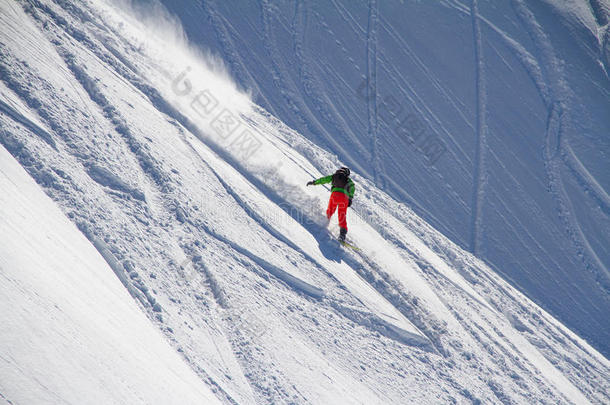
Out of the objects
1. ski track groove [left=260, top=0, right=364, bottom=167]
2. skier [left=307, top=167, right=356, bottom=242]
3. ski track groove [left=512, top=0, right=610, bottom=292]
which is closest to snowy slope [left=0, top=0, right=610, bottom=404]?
skier [left=307, top=167, right=356, bottom=242]

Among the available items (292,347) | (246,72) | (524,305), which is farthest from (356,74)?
(292,347)

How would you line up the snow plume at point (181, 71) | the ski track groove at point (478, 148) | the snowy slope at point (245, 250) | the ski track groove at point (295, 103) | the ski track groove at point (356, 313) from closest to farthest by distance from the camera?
the snowy slope at point (245, 250), the ski track groove at point (356, 313), the snow plume at point (181, 71), the ski track groove at point (478, 148), the ski track groove at point (295, 103)

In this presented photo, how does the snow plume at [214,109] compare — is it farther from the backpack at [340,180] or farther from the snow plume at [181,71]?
the backpack at [340,180]

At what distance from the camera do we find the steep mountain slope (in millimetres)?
9438

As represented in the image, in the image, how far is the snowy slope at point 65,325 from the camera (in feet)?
9.60

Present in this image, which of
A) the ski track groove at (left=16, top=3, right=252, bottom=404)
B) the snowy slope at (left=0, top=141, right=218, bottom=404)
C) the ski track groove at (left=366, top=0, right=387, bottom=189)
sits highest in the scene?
the ski track groove at (left=366, top=0, right=387, bottom=189)

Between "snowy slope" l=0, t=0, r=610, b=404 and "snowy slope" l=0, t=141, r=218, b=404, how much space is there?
0.68 feet

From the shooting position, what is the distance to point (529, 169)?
10531 millimetres

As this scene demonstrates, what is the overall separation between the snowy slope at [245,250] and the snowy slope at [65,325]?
0.21 meters

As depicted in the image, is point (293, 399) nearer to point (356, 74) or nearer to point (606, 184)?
point (356, 74)

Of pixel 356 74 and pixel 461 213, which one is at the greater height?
pixel 356 74

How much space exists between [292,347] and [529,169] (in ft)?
26.9

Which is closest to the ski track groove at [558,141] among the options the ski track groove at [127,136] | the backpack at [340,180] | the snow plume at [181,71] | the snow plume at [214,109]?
the snow plume at [214,109]

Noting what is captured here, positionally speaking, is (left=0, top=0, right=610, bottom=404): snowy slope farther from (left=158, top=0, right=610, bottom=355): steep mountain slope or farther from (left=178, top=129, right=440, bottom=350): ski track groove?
(left=158, top=0, right=610, bottom=355): steep mountain slope
